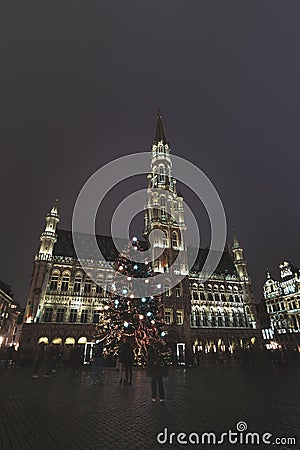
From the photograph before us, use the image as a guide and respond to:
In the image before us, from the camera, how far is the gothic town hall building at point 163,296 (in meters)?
38.9

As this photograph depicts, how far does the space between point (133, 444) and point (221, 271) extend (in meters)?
56.5

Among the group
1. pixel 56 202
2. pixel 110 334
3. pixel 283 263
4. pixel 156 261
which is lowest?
pixel 110 334

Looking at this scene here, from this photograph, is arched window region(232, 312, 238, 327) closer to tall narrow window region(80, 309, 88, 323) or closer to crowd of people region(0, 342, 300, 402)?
crowd of people region(0, 342, 300, 402)

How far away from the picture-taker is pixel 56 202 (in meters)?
51.7

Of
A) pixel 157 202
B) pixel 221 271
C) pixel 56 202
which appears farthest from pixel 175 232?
pixel 56 202

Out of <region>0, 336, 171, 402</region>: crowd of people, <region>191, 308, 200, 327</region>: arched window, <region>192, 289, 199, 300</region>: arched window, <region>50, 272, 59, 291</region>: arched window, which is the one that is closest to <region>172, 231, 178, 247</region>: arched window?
<region>192, 289, 199, 300</region>: arched window

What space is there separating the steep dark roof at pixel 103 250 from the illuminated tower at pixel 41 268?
90.8 inches

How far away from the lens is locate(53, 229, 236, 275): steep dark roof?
4761 centimetres

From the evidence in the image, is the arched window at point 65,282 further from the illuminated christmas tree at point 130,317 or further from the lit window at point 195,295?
the lit window at point 195,295

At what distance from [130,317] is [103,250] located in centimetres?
3354

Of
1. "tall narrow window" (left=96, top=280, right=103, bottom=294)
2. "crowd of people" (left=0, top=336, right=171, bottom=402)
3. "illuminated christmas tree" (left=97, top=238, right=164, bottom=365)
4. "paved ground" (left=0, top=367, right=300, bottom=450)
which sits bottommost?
"paved ground" (left=0, top=367, right=300, bottom=450)

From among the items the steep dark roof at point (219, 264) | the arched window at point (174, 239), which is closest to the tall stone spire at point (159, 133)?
the arched window at point (174, 239)

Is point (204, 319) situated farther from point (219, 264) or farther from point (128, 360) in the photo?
point (128, 360)

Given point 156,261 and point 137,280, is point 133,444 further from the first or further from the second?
point 156,261
